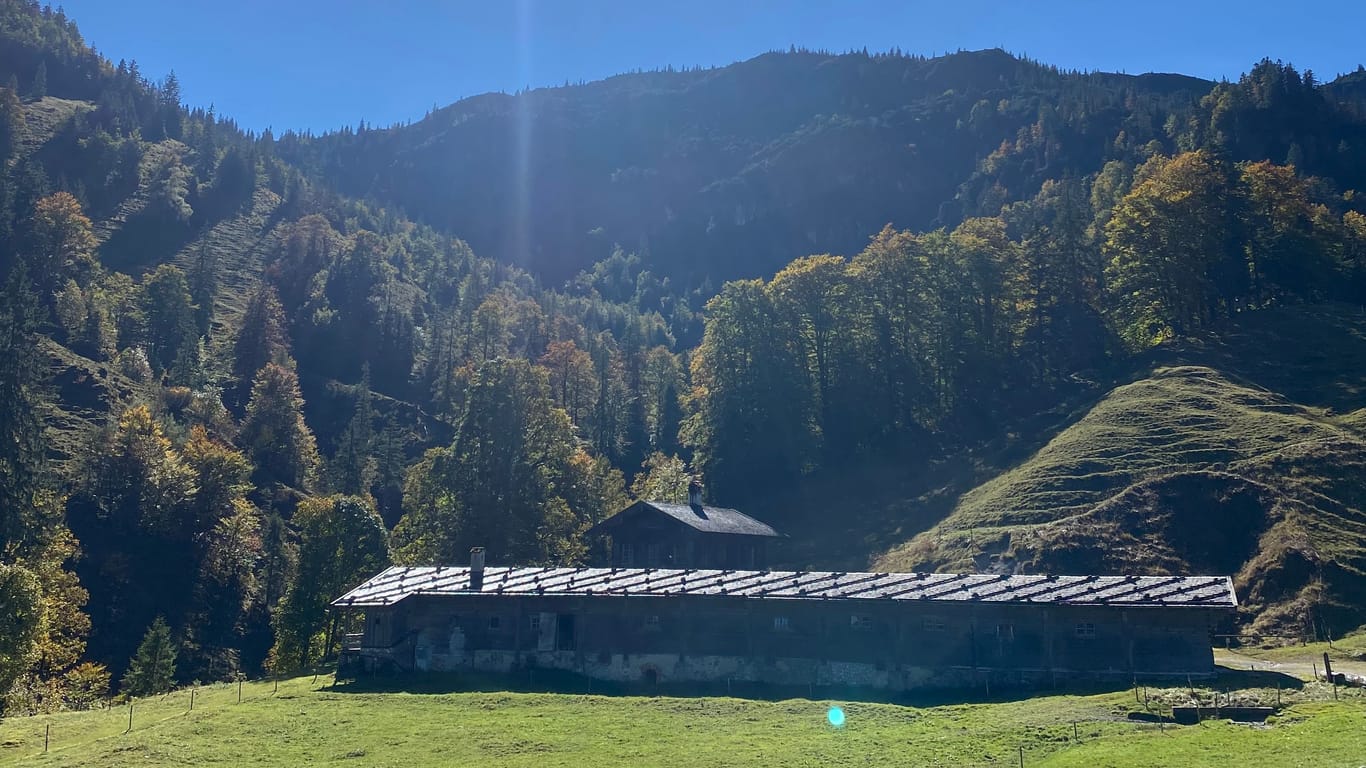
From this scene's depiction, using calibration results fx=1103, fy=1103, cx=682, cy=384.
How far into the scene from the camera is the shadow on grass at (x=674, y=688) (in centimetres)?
4372

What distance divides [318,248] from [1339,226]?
150364 millimetres

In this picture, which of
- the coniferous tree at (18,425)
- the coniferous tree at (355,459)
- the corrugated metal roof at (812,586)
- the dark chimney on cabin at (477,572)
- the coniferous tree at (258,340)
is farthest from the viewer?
the coniferous tree at (258,340)

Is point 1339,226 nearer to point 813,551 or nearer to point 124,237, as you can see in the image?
point 813,551

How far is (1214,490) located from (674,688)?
3772 centimetres

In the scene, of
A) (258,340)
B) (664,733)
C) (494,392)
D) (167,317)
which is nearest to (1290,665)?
(664,733)

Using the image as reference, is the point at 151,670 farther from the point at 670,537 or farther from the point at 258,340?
the point at 258,340

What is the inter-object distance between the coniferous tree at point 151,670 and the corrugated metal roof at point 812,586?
20.2 meters

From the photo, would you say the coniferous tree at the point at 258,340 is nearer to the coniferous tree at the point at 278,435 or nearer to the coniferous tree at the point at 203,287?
the coniferous tree at the point at 203,287

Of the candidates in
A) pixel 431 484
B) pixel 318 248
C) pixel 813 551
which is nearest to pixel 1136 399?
pixel 813 551

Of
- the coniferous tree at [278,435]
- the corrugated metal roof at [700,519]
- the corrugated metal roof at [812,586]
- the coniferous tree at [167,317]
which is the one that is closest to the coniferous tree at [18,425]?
the corrugated metal roof at [812,586]

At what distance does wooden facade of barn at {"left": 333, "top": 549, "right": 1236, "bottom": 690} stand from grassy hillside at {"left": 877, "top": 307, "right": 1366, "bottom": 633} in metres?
14.0

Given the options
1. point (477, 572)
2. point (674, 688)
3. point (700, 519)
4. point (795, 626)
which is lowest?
point (674, 688)

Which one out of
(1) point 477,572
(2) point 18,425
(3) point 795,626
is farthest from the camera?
(2) point 18,425

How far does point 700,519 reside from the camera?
7250 cm
